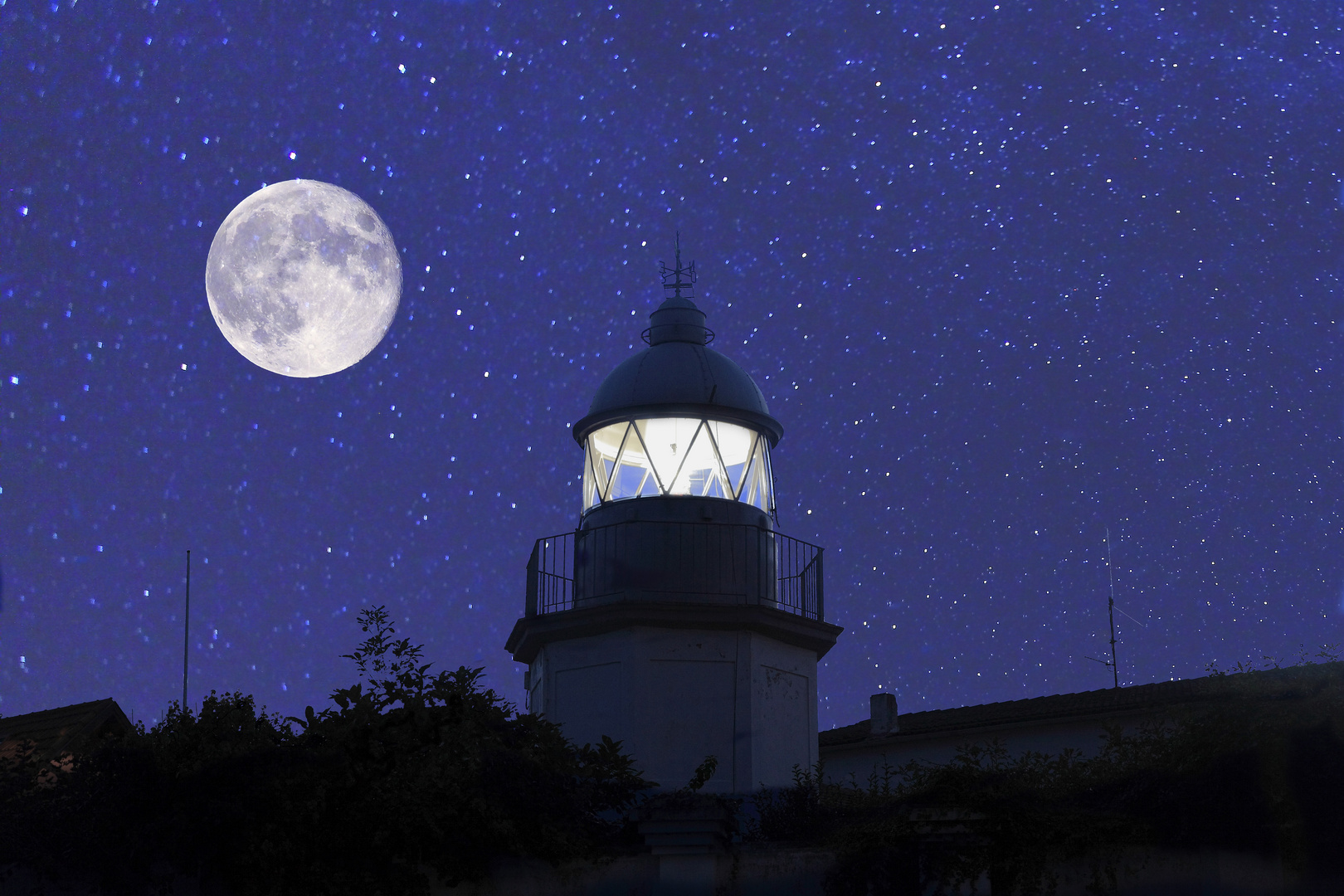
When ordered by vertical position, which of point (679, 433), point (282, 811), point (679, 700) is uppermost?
point (679, 433)

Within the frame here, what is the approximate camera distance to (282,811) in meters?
11.7

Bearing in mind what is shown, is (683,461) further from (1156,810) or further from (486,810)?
(1156,810)

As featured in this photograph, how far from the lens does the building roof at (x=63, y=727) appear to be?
16891mm

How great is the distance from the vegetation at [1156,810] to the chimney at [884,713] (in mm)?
16446

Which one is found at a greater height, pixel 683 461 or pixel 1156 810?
pixel 683 461

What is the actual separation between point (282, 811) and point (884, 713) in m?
19.6

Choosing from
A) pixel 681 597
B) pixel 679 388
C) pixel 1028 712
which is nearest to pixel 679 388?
pixel 679 388

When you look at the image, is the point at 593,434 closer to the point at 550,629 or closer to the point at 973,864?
the point at 550,629

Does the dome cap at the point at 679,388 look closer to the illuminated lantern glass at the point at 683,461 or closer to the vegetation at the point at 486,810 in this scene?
the illuminated lantern glass at the point at 683,461

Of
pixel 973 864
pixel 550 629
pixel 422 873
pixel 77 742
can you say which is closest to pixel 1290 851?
pixel 973 864

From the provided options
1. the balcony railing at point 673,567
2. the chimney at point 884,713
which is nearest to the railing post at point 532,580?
the balcony railing at point 673,567

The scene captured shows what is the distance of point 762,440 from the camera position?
18312 mm

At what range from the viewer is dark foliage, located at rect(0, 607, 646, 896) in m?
11.6

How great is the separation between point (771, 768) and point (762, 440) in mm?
4407
